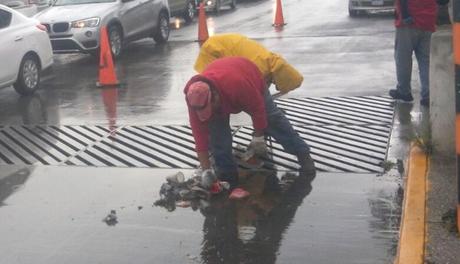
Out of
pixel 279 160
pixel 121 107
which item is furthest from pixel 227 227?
pixel 121 107

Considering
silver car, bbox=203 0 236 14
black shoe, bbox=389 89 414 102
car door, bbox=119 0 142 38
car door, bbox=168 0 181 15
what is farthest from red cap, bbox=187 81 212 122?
silver car, bbox=203 0 236 14

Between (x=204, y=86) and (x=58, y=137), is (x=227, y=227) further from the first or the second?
(x=58, y=137)

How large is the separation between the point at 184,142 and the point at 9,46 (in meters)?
3.82

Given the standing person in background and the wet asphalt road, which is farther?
the standing person in background

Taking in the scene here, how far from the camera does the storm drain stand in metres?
6.78

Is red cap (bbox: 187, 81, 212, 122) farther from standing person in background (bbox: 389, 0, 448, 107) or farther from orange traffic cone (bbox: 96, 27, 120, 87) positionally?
orange traffic cone (bbox: 96, 27, 120, 87)

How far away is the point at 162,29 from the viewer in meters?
16.3

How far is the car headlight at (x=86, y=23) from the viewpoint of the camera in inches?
529

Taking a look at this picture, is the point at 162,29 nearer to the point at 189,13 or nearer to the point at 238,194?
the point at 189,13

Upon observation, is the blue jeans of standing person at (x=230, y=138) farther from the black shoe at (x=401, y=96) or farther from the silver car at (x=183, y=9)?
the silver car at (x=183, y=9)

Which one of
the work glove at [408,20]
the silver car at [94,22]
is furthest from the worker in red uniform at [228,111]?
the silver car at [94,22]

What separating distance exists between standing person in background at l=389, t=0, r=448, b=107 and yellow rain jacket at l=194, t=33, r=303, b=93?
6.96 feet

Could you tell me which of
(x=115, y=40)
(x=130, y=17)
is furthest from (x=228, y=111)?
(x=130, y=17)

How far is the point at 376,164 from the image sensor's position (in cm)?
648
